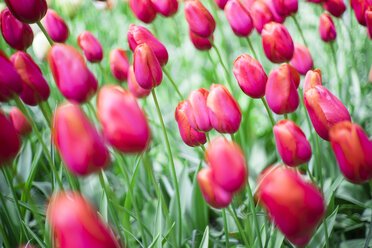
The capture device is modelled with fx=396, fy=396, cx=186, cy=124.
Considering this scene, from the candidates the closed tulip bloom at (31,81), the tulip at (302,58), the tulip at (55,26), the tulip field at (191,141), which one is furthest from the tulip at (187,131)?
the tulip at (55,26)

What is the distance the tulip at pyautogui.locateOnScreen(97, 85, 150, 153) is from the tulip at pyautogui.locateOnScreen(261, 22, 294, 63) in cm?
48

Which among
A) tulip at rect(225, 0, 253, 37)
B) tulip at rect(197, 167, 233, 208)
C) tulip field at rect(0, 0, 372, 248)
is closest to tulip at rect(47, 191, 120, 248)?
tulip field at rect(0, 0, 372, 248)

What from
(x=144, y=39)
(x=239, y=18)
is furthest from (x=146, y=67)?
(x=239, y=18)

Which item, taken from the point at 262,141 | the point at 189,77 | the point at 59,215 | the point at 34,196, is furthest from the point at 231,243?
the point at 189,77

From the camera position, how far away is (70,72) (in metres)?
0.52

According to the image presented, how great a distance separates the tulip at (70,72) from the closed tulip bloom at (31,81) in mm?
146

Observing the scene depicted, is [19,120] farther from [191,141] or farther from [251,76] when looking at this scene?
[251,76]

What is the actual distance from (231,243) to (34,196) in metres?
0.56

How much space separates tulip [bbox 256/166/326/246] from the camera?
34cm

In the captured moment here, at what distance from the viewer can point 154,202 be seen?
3.32ft

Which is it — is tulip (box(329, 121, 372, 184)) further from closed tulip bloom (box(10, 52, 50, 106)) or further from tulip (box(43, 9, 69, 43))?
tulip (box(43, 9, 69, 43))

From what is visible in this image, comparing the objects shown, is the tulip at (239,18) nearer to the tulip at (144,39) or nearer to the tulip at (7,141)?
the tulip at (144,39)

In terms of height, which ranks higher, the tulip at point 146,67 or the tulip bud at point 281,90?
the tulip at point 146,67

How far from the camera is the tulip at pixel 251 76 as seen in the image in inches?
26.7
